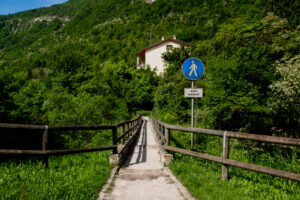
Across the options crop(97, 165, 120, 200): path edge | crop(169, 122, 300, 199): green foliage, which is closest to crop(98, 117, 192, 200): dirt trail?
crop(97, 165, 120, 200): path edge

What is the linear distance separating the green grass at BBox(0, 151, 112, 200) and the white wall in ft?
158

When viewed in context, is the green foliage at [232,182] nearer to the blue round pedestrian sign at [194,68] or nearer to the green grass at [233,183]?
the green grass at [233,183]

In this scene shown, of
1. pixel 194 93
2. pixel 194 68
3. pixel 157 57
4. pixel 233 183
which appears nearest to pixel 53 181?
pixel 233 183

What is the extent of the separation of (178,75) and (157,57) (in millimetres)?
27622

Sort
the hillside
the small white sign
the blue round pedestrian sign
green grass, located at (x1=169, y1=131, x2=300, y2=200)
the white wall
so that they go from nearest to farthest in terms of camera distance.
A: green grass, located at (x1=169, y1=131, x2=300, y2=200)
the small white sign
the blue round pedestrian sign
the hillside
the white wall

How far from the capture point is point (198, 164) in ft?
18.8

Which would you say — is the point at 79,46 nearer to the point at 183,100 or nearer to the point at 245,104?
the point at 183,100

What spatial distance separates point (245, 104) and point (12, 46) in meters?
181

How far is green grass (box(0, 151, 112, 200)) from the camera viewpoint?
3.36 meters

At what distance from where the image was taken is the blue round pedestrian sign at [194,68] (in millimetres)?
6773

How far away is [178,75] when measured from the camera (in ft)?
88.0

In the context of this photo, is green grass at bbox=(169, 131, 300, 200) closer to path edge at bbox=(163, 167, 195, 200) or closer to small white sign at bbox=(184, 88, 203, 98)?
path edge at bbox=(163, 167, 195, 200)

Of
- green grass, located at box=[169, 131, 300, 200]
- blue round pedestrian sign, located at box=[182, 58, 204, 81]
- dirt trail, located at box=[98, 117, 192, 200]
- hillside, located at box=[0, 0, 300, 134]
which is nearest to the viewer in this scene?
green grass, located at box=[169, 131, 300, 200]

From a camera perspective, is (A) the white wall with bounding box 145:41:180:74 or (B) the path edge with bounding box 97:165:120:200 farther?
(A) the white wall with bounding box 145:41:180:74
